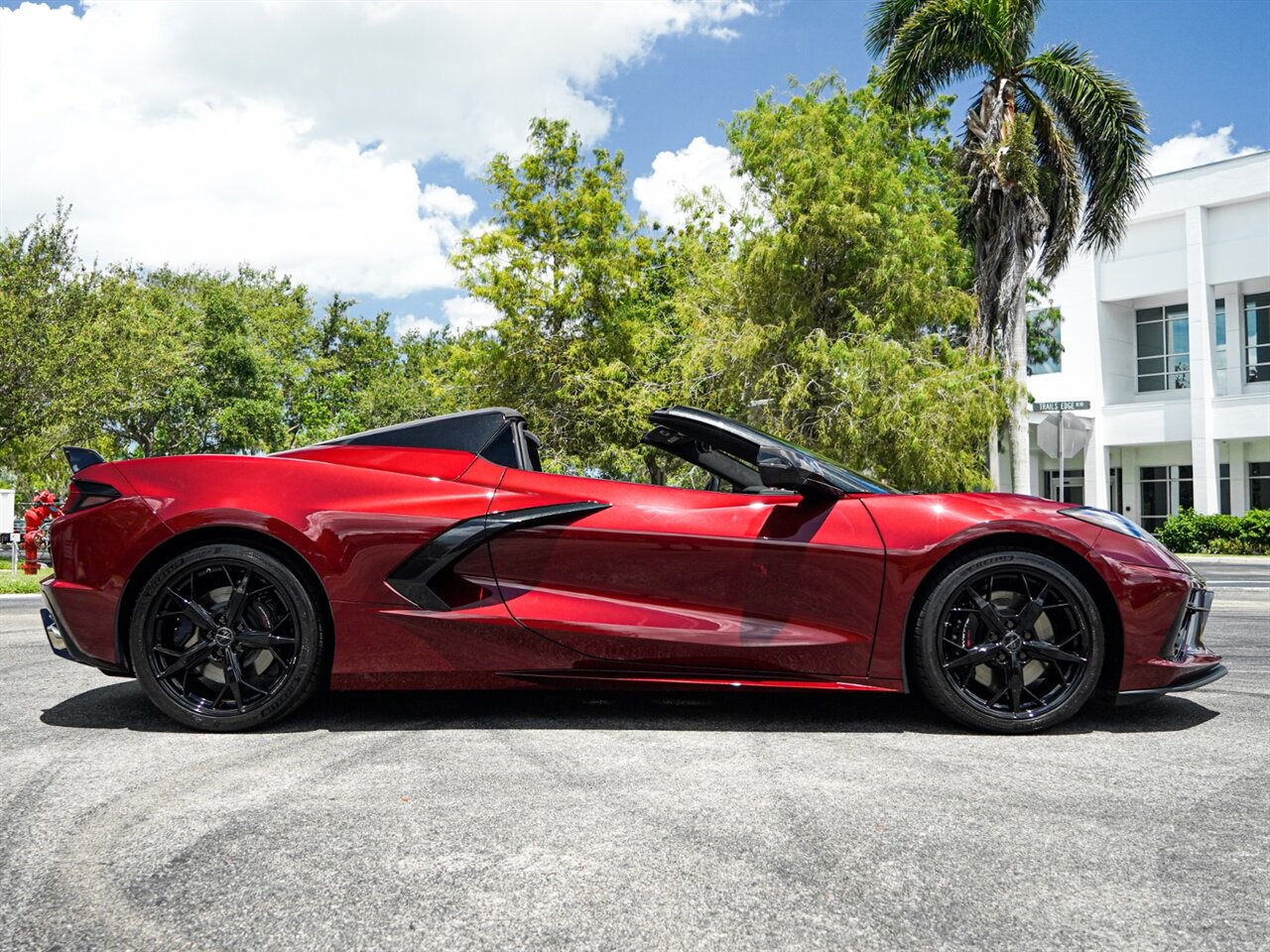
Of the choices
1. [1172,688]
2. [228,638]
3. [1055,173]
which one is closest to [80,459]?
[228,638]

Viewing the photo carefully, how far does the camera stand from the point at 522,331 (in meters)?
22.8

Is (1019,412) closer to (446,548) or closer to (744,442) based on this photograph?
(744,442)

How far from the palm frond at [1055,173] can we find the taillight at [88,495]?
2083 cm

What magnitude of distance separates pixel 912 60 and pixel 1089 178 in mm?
4495

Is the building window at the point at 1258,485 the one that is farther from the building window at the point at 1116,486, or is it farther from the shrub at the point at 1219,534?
the shrub at the point at 1219,534

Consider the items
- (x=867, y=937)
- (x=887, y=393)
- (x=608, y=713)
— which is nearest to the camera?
(x=867, y=937)

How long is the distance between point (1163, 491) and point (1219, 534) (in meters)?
8.08

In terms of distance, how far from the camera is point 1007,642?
3723 millimetres

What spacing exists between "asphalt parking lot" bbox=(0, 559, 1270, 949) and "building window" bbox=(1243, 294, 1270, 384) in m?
31.2

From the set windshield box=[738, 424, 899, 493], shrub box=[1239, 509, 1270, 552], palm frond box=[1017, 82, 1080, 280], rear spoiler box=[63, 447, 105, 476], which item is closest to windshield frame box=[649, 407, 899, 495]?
windshield box=[738, 424, 899, 493]

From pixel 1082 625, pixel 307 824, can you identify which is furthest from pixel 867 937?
pixel 1082 625

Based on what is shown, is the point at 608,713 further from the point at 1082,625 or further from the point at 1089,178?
the point at 1089,178

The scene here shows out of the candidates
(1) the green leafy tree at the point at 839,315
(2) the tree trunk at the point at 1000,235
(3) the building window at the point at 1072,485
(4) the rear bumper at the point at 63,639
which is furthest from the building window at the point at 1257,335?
(4) the rear bumper at the point at 63,639

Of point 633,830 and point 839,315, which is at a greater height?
point 839,315
